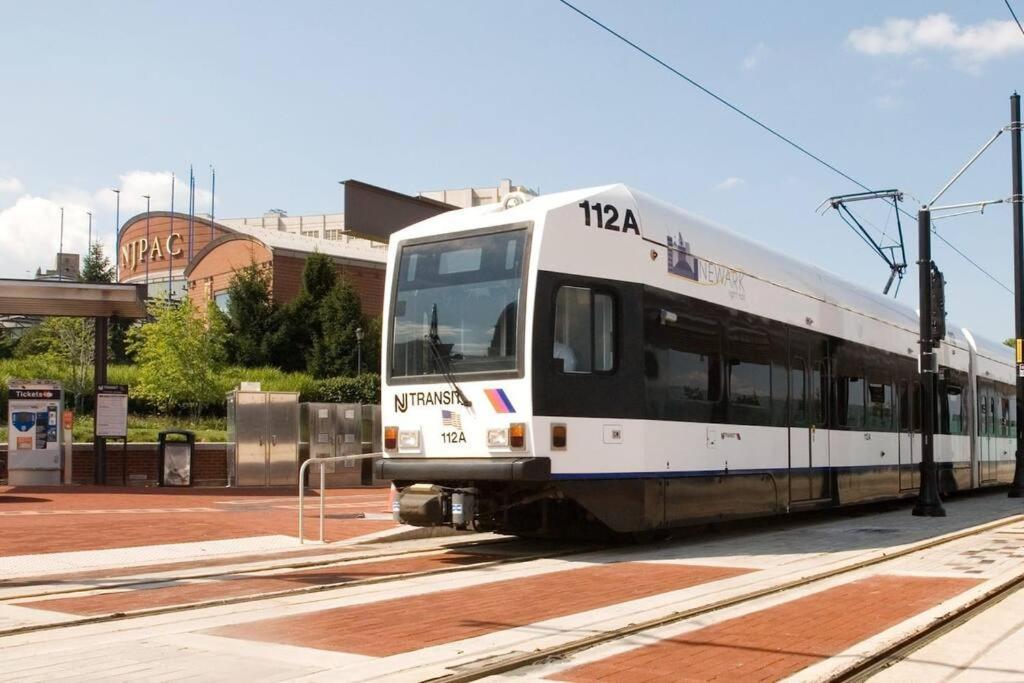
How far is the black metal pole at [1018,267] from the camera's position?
25.5m

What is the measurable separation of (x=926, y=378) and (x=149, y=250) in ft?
246

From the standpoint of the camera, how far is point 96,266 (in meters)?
73.1

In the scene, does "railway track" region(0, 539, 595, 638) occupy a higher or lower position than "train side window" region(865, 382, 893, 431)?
lower

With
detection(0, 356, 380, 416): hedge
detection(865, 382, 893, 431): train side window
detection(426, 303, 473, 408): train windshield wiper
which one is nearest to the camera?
detection(426, 303, 473, 408): train windshield wiper

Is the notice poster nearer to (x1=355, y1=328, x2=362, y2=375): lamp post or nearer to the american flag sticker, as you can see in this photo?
the american flag sticker

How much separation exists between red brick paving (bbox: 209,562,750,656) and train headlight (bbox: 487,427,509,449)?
1.32 metres

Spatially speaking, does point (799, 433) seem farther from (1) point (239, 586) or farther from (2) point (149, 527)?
(2) point (149, 527)

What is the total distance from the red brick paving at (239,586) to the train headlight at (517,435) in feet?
4.45

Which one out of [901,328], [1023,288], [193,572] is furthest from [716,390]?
[1023,288]

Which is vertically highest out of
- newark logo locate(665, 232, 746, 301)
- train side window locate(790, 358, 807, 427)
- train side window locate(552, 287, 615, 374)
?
newark logo locate(665, 232, 746, 301)

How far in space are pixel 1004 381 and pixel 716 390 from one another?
17346mm

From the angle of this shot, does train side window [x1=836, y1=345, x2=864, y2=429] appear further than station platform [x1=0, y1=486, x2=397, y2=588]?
Yes

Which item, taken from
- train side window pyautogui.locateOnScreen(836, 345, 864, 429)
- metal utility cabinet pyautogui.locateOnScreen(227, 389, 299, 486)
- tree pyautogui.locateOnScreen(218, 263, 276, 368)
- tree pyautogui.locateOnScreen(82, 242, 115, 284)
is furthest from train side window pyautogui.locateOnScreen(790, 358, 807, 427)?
tree pyautogui.locateOnScreen(82, 242, 115, 284)

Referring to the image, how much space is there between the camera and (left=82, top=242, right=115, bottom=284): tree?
7275 cm
